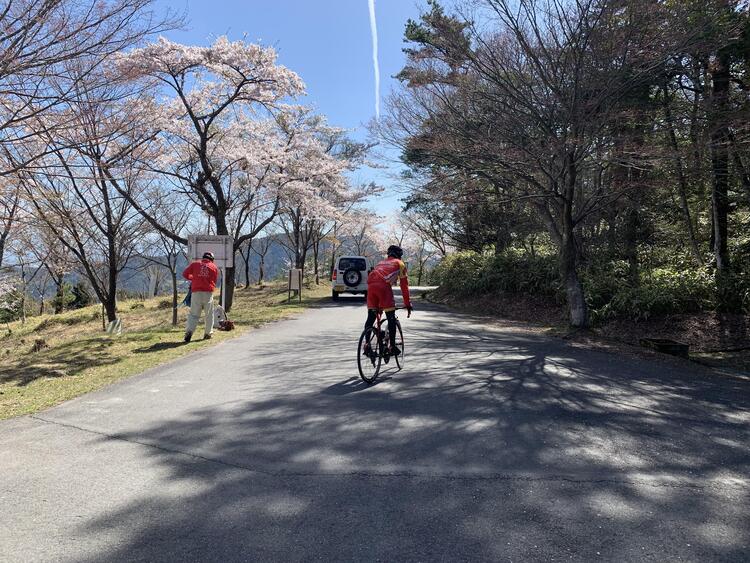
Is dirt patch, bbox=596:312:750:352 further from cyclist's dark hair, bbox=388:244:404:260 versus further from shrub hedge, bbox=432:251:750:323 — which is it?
cyclist's dark hair, bbox=388:244:404:260

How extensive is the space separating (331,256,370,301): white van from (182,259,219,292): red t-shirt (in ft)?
37.8

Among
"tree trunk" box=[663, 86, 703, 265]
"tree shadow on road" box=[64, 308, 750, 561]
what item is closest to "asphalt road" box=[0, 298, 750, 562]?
"tree shadow on road" box=[64, 308, 750, 561]

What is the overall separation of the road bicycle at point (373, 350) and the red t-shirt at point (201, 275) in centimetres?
413

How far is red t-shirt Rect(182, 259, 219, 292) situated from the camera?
9.05 meters

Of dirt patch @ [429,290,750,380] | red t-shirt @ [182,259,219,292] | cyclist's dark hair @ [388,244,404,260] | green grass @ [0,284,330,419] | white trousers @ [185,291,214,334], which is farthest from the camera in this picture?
white trousers @ [185,291,214,334]

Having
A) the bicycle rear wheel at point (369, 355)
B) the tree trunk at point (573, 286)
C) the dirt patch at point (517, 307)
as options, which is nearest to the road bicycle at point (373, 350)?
the bicycle rear wheel at point (369, 355)

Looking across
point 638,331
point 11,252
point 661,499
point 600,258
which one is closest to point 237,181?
point 11,252

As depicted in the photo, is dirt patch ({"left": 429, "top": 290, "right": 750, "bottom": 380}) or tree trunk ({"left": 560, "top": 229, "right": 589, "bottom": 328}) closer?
dirt patch ({"left": 429, "top": 290, "right": 750, "bottom": 380})

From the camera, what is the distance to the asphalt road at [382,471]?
2.54 m

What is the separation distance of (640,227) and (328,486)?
15.1m

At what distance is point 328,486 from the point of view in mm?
3186

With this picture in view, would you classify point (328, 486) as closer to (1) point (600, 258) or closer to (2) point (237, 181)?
(1) point (600, 258)

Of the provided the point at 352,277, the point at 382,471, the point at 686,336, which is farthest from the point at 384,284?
the point at 352,277

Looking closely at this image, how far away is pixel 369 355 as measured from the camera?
6.27m
